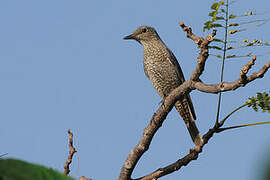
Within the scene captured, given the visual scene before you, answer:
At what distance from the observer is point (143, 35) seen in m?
8.07

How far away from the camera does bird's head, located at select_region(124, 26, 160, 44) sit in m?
8.05

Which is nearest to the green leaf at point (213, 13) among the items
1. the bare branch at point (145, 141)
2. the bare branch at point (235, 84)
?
the bare branch at point (235, 84)

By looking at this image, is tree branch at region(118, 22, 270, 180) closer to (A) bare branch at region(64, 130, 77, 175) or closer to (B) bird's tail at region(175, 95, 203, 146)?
(A) bare branch at region(64, 130, 77, 175)

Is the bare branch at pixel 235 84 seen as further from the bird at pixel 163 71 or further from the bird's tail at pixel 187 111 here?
the bird at pixel 163 71

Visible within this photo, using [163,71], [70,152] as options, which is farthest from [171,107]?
[163,71]

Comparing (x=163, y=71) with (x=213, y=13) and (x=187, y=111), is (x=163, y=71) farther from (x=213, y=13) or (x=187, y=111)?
(x=213, y=13)

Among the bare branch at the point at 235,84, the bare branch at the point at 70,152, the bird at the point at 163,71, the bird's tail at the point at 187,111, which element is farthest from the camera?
the bird at the point at 163,71

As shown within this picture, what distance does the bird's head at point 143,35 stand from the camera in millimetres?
8047

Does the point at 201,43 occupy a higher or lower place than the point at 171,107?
higher

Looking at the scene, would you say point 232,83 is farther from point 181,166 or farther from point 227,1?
point 181,166

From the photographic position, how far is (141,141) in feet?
14.9

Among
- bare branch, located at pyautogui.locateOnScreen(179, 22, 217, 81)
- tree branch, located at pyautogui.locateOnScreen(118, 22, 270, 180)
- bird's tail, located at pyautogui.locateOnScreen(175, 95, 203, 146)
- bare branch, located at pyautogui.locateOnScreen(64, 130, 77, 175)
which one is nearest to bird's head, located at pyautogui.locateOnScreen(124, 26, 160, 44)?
bird's tail, located at pyautogui.locateOnScreen(175, 95, 203, 146)

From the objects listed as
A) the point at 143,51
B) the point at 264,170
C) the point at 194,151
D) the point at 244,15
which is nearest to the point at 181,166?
the point at 194,151

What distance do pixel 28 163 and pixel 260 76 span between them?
2.54 meters
